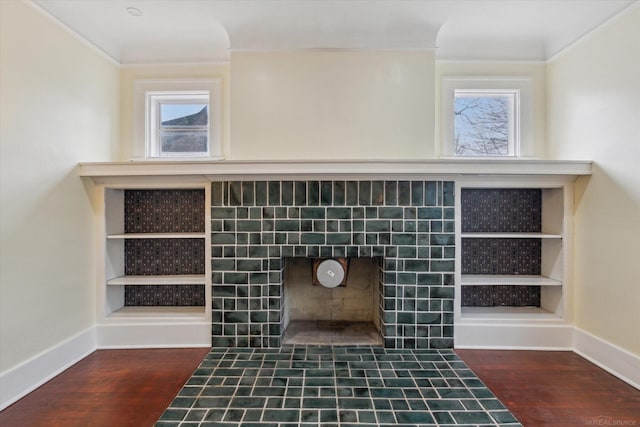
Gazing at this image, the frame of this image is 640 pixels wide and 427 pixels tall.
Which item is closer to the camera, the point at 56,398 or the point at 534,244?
the point at 56,398

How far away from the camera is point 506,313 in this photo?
279 centimetres

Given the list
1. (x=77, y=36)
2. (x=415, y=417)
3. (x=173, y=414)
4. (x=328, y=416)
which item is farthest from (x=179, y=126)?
(x=415, y=417)

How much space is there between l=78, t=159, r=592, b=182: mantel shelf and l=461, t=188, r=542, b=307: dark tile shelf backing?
454 millimetres

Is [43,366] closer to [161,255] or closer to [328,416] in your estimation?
[161,255]

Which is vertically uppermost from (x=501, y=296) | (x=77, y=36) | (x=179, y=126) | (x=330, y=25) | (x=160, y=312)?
(x=330, y=25)

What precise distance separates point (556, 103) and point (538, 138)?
0.31 meters

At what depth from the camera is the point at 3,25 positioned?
1.95m

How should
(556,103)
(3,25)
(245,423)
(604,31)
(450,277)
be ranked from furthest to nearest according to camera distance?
(556,103)
(450,277)
(604,31)
(3,25)
(245,423)

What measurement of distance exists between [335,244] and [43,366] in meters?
2.14

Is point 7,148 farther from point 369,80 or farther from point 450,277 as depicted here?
point 450,277

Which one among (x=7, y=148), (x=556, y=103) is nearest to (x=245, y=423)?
(x=7, y=148)

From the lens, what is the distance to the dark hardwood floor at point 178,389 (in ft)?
6.00

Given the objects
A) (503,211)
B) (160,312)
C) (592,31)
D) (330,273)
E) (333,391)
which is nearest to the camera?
(333,391)

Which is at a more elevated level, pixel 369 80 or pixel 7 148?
pixel 369 80
